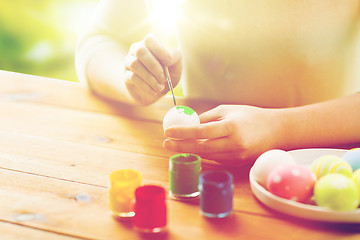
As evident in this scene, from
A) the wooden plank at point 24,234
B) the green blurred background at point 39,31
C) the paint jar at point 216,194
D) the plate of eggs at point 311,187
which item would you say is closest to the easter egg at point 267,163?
the plate of eggs at point 311,187

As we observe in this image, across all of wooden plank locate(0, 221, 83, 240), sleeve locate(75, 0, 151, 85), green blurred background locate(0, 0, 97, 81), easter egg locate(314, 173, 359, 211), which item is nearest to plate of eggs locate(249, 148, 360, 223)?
easter egg locate(314, 173, 359, 211)

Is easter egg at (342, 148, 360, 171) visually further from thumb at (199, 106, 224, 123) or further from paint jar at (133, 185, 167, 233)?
paint jar at (133, 185, 167, 233)

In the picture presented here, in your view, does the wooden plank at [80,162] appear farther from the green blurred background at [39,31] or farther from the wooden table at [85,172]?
the green blurred background at [39,31]

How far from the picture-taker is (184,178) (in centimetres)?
88

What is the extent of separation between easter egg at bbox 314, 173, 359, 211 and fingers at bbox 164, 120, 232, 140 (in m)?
0.27

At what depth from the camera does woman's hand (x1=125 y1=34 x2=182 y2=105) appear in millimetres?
1209

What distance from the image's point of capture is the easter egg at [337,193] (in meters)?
0.76

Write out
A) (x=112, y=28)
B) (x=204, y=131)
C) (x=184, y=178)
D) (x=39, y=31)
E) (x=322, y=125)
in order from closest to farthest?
(x=184, y=178)
(x=204, y=131)
(x=322, y=125)
(x=112, y=28)
(x=39, y=31)

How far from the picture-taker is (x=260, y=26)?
148 centimetres

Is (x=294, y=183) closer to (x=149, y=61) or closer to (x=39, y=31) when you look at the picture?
(x=149, y=61)

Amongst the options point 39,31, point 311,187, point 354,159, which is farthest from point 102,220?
point 39,31

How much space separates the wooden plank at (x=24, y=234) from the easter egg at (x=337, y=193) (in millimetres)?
431

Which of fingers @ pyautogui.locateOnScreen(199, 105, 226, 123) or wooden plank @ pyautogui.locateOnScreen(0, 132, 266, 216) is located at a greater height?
fingers @ pyautogui.locateOnScreen(199, 105, 226, 123)

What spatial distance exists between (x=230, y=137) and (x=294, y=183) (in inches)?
9.2
